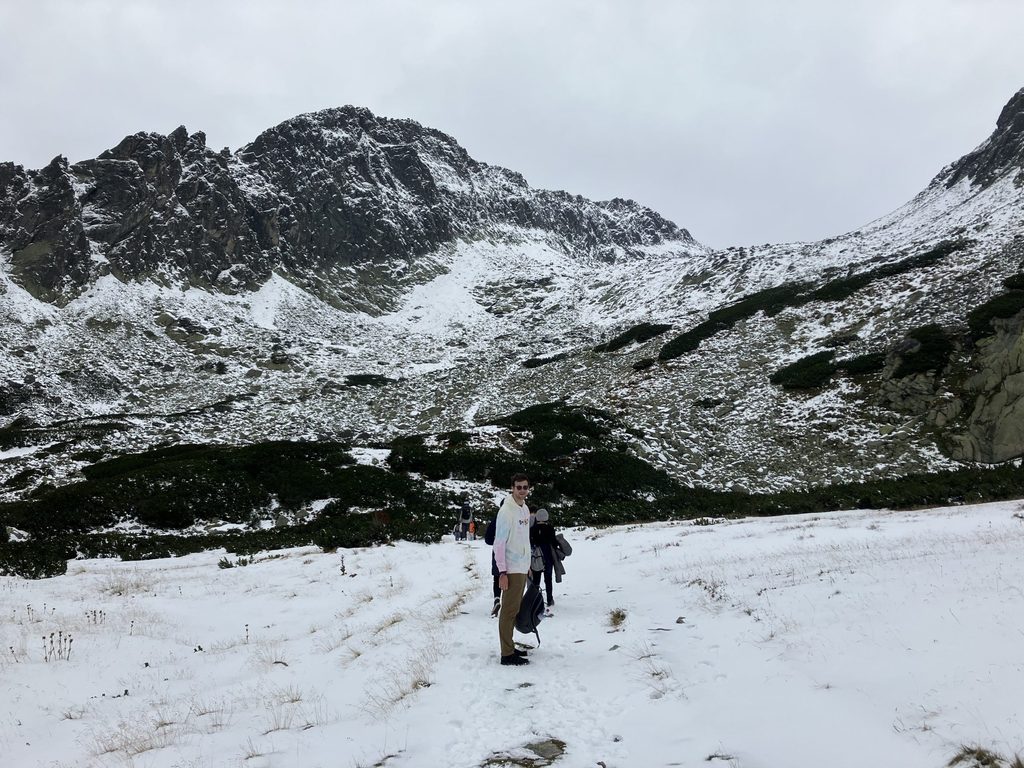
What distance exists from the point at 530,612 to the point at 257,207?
374 feet

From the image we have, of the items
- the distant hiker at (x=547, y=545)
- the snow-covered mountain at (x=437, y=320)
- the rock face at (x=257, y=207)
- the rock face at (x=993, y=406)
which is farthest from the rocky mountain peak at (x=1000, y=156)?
the rock face at (x=257, y=207)

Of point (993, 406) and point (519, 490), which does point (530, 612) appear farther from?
point (993, 406)

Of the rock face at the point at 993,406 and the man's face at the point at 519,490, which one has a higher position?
the rock face at the point at 993,406

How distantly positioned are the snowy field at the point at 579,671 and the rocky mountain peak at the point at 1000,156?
3187 inches

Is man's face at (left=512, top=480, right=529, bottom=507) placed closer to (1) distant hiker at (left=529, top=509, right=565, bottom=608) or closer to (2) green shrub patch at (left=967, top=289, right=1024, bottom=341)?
(1) distant hiker at (left=529, top=509, right=565, bottom=608)

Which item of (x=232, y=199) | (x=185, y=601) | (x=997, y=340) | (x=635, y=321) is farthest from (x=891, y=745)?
(x=232, y=199)

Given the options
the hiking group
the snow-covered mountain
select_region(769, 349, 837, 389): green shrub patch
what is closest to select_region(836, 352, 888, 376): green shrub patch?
the snow-covered mountain

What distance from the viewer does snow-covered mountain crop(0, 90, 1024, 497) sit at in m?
29.2

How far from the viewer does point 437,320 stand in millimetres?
88938

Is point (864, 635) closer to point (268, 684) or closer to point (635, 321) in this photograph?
point (268, 684)

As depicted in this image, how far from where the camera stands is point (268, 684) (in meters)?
6.76

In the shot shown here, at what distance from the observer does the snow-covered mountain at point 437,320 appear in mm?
29188

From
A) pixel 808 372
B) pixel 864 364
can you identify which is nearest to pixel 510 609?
pixel 808 372

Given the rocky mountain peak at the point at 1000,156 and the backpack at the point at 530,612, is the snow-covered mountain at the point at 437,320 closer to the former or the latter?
the rocky mountain peak at the point at 1000,156
